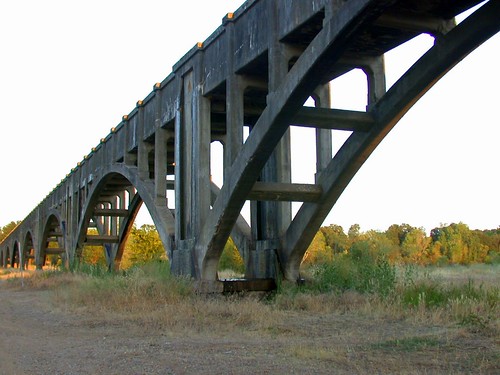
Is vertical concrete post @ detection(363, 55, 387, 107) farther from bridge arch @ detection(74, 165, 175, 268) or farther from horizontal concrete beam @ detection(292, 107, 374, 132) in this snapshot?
bridge arch @ detection(74, 165, 175, 268)

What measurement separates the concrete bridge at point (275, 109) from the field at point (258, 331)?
1692mm

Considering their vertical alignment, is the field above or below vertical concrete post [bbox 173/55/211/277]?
below

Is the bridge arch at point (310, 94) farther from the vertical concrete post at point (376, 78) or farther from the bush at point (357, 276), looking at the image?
the bush at point (357, 276)

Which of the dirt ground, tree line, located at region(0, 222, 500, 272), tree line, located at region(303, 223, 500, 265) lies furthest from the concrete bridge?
tree line, located at region(303, 223, 500, 265)

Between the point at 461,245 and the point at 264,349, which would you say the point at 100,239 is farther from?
the point at 461,245

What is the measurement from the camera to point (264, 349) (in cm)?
797

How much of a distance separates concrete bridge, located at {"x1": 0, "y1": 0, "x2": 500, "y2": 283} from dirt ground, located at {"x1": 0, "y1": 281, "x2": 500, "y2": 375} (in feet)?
12.2

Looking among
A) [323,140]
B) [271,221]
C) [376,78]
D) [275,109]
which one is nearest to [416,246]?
[271,221]

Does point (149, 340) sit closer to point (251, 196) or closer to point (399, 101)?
point (251, 196)

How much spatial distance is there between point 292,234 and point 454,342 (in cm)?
756

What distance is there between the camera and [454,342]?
7977 mm

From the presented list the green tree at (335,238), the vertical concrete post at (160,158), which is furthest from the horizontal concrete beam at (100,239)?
the green tree at (335,238)

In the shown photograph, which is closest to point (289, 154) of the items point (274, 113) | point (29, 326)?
point (274, 113)

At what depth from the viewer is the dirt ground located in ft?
21.9
